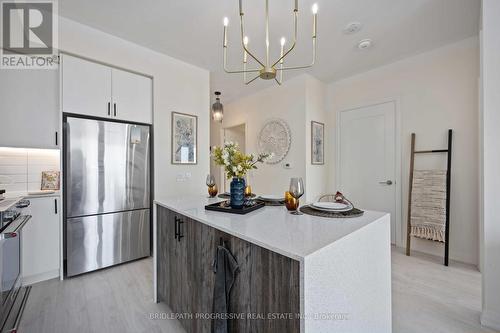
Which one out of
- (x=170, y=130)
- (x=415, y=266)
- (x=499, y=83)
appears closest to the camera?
(x=499, y=83)

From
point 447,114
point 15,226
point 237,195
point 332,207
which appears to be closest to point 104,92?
point 15,226

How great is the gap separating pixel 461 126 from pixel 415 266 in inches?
67.3

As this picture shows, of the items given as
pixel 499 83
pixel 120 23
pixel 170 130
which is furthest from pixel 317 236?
pixel 120 23

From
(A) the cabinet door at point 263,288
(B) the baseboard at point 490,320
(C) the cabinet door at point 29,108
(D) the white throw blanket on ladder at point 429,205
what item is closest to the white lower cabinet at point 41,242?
(C) the cabinet door at point 29,108

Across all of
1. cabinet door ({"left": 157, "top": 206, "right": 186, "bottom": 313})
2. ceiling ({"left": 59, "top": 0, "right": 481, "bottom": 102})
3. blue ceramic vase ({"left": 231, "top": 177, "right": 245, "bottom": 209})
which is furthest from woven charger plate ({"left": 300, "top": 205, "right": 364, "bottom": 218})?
ceiling ({"left": 59, "top": 0, "right": 481, "bottom": 102})

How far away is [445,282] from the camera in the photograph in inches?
82.0

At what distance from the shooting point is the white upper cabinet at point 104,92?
221 centimetres

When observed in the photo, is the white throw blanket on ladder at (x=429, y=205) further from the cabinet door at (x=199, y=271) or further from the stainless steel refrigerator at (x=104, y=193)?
the stainless steel refrigerator at (x=104, y=193)

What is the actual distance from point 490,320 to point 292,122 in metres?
2.87

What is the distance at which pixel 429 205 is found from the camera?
2.62 m

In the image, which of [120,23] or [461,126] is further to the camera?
[461,126]

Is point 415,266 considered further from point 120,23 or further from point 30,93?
point 30,93

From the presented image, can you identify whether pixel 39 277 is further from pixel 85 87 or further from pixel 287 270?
pixel 287 270

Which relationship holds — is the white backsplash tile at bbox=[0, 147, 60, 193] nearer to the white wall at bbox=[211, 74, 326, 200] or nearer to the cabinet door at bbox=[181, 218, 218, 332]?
the cabinet door at bbox=[181, 218, 218, 332]
